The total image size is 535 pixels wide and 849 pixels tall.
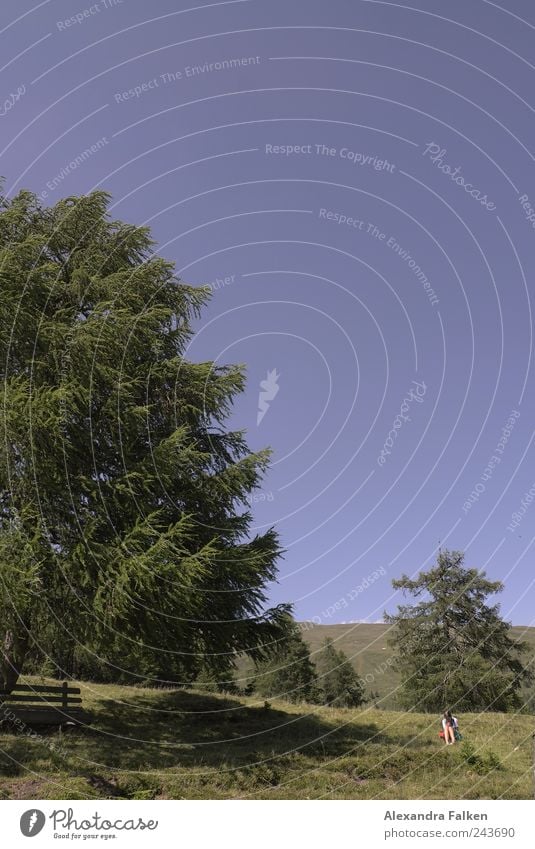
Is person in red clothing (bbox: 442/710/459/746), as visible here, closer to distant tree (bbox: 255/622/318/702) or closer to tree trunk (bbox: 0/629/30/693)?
tree trunk (bbox: 0/629/30/693)

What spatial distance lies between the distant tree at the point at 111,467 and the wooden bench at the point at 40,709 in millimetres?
840

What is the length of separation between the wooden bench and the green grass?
Answer: 0.55 m

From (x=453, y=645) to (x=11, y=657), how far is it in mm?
38048

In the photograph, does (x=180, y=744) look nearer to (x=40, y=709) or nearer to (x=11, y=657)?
(x=40, y=709)

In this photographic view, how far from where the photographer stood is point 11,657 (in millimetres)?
16438

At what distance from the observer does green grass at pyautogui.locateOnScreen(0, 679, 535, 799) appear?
1215 centimetres

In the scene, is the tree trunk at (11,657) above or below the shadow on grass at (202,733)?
above

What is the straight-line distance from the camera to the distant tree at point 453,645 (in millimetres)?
41688

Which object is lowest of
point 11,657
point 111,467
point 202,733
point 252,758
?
point 202,733
